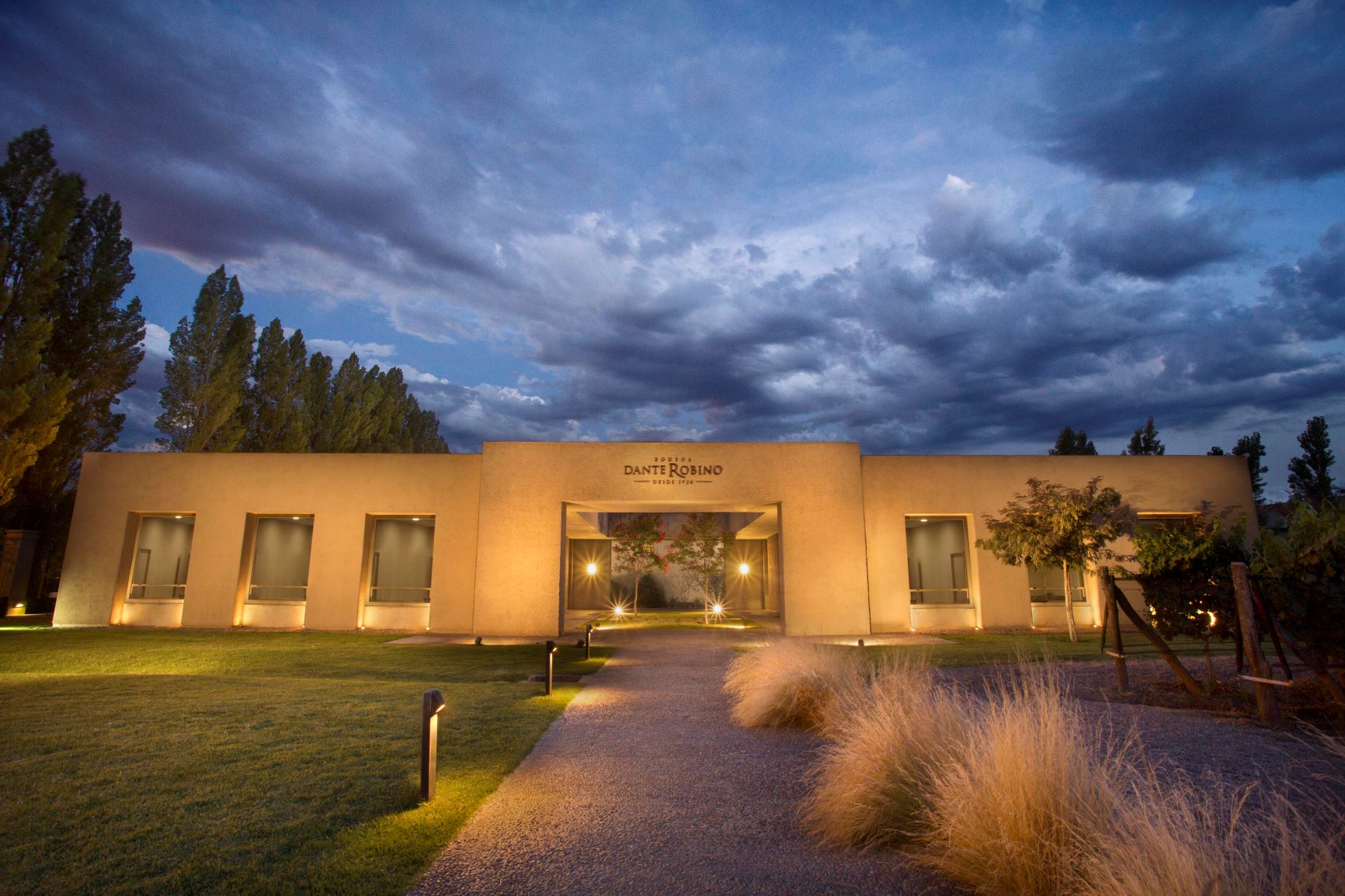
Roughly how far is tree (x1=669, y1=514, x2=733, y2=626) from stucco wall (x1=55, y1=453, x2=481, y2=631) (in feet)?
26.9

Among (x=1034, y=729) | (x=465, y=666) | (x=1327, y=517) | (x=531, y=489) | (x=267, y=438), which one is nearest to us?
(x=1034, y=729)

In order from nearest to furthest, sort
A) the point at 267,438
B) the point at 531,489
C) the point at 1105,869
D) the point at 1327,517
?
the point at 1105,869 < the point at 1327,517 < the point at 531,489 < the point at 267,438

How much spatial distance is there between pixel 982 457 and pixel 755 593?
526 inches

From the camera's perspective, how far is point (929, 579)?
21.1 m

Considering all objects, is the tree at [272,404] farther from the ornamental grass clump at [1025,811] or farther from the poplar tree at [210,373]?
the ornamental grass clump at [1025,811]

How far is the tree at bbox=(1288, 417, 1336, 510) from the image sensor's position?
31434 mm

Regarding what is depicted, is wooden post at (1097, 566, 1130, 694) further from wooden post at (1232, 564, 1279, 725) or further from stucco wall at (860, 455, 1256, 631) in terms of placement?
stucco wall at (860, 455, 1256, 631)

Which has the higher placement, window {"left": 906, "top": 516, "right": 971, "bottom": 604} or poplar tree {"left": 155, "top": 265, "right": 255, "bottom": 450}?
poplar tree {"left": 155, "top": 265, "right": 255, "bottom": 450}

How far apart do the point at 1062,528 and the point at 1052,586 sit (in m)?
7.35

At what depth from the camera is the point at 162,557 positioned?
740 inches

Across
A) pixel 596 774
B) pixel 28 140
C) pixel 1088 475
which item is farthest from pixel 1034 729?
pixel 28 140

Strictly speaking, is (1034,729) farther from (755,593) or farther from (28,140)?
(28,140)

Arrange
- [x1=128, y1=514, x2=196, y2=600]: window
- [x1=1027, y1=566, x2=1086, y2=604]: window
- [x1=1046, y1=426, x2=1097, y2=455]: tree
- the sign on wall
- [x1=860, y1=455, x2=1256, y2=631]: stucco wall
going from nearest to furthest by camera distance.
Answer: the sign on wall → [x1=860, y1=455, x2=1256, y2=631]: stucco wall → [x1=1027, y1=566, x2=1086, y2=604]: window → [x1=128, y1=514, x2=196, y2=600]: window → [x1=1046, y1=426, x2=1097, y2=455]: tree

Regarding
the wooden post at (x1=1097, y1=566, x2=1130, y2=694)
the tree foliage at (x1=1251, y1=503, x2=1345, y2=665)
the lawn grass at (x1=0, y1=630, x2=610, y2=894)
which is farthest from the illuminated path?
the tree foliage at (x1=1251, y1=503, x2=1345, y2=665)
